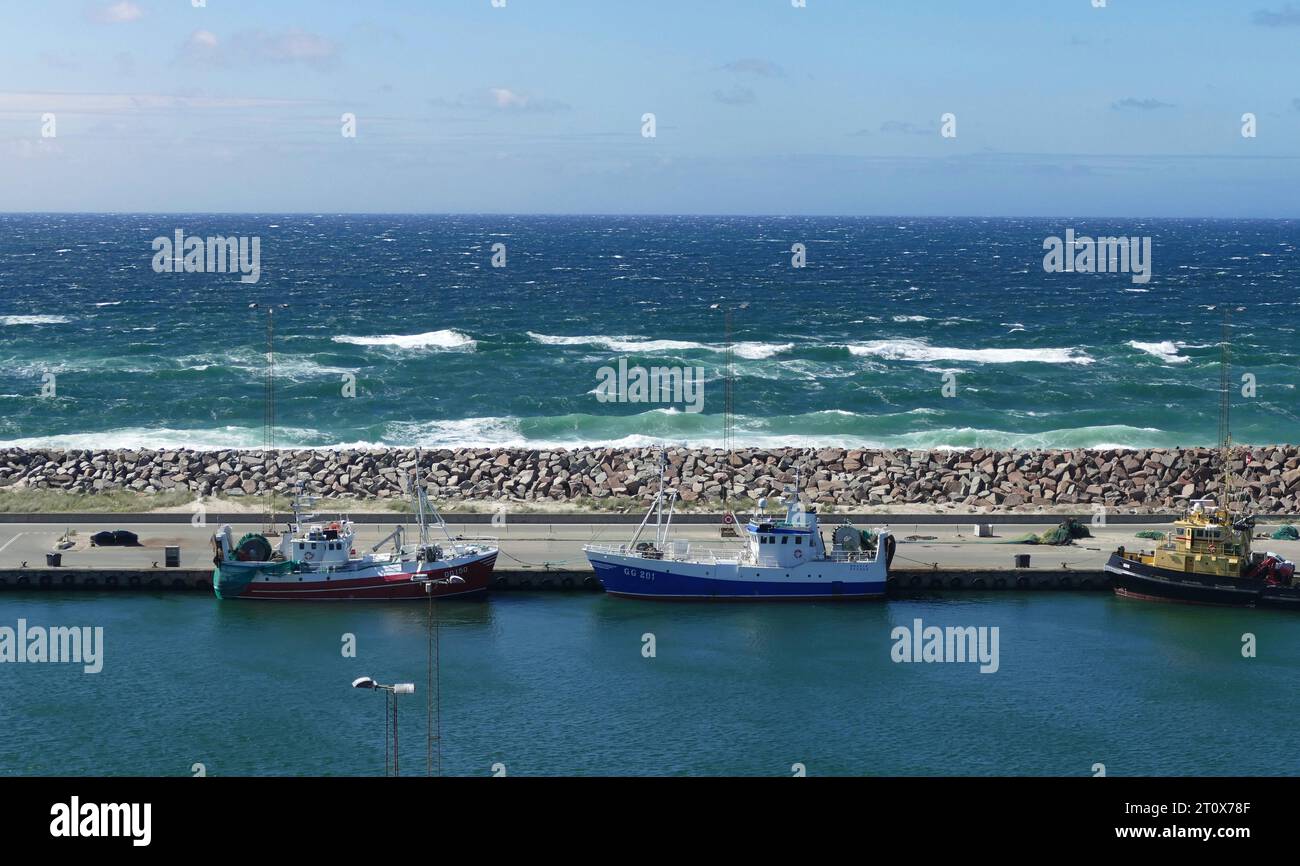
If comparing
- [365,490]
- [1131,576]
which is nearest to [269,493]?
[365,490]

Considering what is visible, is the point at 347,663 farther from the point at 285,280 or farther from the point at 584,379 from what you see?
the point at 285,280

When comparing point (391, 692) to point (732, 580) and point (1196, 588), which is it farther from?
point (1196, 588)

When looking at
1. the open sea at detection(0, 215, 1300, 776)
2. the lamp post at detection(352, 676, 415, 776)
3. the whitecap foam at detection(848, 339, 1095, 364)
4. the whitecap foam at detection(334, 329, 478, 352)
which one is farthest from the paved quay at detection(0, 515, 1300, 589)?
the whitecap foam at detection(334, 329, 478, 352)

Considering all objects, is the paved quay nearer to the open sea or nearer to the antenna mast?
the open sea

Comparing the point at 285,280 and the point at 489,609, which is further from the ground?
the point at 285,280

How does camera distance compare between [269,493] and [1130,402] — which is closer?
[269,493]

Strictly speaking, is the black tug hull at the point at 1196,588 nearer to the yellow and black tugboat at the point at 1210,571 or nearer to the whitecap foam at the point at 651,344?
the yellow and black tugboat at the point at 1210,571

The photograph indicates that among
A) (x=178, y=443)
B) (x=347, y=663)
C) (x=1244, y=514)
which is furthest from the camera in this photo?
(x=178, y=443)
